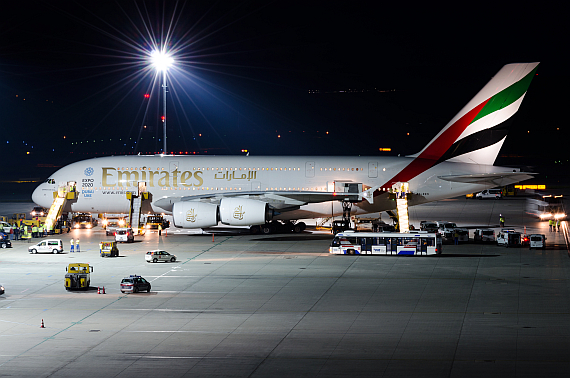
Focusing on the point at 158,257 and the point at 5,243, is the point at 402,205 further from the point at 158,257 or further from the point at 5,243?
the point at 5,243

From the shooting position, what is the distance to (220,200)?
49812 mm

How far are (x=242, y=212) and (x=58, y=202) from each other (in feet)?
51.5

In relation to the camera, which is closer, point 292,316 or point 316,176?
point 292,316

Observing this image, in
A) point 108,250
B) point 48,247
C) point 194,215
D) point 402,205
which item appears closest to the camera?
point 108,250

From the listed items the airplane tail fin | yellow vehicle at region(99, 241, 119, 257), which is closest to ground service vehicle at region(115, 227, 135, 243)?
yellow vehicle at region(99, 241, 119, 257)

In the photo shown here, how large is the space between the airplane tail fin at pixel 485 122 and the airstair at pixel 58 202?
27.9 metres

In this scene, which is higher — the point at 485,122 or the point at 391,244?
the point at 485,122

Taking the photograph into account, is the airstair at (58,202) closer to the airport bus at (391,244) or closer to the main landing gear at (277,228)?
the main landing gear at (277,228)

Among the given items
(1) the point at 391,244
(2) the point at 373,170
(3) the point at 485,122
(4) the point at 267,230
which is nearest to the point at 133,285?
(1) the point at 391,244

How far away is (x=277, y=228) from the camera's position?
171 ft

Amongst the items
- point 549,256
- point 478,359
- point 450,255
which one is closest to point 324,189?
point 450,255

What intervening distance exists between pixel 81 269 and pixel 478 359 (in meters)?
18.5

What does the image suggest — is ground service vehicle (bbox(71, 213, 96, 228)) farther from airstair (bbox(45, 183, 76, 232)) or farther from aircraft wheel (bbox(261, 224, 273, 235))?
aircraft wheel (bbox(261, 224, 273, 235))

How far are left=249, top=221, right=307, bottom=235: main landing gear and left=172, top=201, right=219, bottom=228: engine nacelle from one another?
503 centimetres
